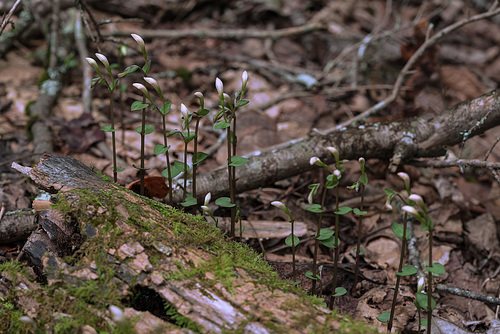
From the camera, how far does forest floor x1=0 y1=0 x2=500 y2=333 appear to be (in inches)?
126

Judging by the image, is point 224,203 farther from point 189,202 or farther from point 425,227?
point 425,227

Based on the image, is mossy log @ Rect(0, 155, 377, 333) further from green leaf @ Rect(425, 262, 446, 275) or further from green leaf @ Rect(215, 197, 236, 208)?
green leaf @ Rect(425, 262, 446, 275)

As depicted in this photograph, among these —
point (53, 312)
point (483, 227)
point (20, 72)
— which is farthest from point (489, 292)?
point (20, 72)

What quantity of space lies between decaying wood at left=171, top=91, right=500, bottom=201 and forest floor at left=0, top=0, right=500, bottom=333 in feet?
0.83

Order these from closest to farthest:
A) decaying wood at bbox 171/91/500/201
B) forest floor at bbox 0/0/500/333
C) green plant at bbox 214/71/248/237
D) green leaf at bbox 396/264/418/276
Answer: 1. green leaf at bbox 396/264/418/276
2. green plant at bbox 214/71/248/237
3. forest floor at bbox 0/0/500/333
4. decaying wood at bbox 171/91/500/201

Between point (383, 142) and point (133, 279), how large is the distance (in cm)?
246

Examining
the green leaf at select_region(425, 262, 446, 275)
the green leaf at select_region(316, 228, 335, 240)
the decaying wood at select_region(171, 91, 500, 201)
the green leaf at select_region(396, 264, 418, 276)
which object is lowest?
the green leaf at select_region(396, 264, 418, 276)

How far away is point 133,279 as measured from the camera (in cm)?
193

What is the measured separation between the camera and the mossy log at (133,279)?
1.83 m

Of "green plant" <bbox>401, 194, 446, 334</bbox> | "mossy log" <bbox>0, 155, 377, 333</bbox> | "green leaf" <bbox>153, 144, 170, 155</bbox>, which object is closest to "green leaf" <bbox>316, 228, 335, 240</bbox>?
"mossy log" <bbox>0, 155, 377, 333</bbox>

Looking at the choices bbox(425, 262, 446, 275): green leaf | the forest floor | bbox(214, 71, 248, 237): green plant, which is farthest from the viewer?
the forest floor

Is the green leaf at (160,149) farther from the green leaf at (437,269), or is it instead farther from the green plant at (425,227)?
the green leaf at (437,269)

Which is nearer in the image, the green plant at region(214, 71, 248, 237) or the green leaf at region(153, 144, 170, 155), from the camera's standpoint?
the green plant at region(214, 71, 248, 237)

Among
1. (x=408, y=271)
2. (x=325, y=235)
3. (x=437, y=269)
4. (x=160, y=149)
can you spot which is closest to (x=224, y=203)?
(x=160, y=149)
